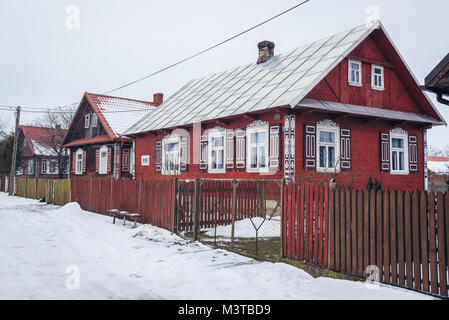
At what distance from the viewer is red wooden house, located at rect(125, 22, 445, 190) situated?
15117mm

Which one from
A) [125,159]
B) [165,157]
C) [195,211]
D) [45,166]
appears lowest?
[195,211]

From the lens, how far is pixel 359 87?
1697cm

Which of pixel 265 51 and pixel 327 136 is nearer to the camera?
pixel 327 136

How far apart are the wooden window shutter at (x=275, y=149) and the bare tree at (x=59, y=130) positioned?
30.2 metres

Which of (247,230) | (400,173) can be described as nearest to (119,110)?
(400,173)

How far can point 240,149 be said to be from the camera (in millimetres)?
17031

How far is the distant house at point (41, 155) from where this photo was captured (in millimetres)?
42656

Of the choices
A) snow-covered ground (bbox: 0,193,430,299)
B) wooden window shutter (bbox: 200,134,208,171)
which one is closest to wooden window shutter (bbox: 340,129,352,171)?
wooden window shutter (bbox: 200,134,208,171)

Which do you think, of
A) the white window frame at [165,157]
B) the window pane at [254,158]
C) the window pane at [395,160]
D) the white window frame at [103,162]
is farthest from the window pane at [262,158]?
the white window frame at [103,162]

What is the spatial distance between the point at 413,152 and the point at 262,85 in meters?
7.81

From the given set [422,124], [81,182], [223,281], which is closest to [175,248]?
[223,281]

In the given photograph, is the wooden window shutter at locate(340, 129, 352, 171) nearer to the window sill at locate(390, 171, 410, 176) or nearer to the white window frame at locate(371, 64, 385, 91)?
the white window frame at locate(371, 64, 385, 91)

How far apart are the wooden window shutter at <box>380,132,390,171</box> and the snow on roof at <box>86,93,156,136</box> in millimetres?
16304

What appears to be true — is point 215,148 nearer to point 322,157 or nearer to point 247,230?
point 322,157
